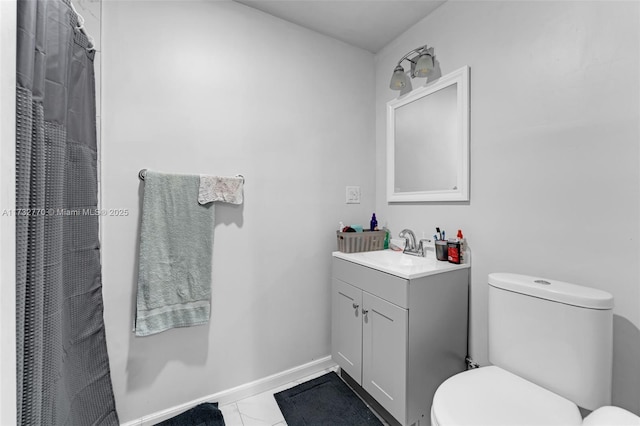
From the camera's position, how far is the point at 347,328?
1.66 meters

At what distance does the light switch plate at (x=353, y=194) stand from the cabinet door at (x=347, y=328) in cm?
60

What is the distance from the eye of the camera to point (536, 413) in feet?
2.83

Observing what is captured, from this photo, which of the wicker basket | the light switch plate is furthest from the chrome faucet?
the light switch plate

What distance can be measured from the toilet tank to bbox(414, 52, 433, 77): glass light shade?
1191mm

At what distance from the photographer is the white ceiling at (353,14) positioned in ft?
5.18

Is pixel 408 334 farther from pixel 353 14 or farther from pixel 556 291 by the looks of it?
pixel 353 14

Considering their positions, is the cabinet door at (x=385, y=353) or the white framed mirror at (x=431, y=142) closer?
the cabinet door at (x=385, y=353)

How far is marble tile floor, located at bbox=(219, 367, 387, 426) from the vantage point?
142cm

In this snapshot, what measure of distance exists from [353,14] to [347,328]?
1973mm

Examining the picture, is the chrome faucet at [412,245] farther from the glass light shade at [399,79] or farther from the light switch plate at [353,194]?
the glass light shade at [399,79]

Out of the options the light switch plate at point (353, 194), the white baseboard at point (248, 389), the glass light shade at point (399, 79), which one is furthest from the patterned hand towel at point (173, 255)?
the glass light shade at point (399, 79)

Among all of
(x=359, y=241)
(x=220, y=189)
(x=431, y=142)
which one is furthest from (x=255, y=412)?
(x=431, y=142)

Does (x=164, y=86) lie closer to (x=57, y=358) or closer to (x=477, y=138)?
(x=57, y=358)

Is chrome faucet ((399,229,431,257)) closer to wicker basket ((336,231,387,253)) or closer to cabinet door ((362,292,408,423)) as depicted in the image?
wicker basket ((336,231,387,253))
